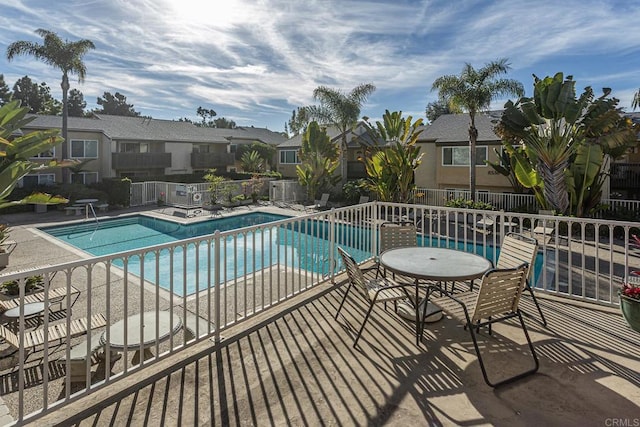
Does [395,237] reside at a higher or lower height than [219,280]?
higher

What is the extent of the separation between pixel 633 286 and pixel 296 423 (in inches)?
165

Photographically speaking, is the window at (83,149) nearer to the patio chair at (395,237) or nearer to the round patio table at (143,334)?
the round patio table at (143,334)

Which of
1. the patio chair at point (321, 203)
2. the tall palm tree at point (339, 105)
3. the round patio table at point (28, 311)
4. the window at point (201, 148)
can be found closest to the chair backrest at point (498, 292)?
the round patio table at point (28, 311)

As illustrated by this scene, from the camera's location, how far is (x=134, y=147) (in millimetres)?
27906

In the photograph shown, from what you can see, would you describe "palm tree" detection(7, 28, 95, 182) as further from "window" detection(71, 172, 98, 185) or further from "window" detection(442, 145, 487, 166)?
"window" detection(442, 145, 487, 166)

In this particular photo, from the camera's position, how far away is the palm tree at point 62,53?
21.4 meters

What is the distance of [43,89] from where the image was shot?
47.0 meters

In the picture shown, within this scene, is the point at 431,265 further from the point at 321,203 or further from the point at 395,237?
the point at 321,203

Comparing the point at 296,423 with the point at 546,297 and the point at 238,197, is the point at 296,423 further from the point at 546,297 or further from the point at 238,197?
the point at 238,197

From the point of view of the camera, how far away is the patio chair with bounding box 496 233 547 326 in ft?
14.2

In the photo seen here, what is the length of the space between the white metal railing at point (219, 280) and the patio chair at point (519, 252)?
0.51m

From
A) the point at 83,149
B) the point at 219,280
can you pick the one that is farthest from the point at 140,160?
the point at 219,280

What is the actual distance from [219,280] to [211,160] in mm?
29236

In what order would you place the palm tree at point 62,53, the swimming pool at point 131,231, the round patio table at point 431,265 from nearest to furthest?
the round patio table at point 431,265, the swimming pool at point 131,231, the palm tree at point 62,53
